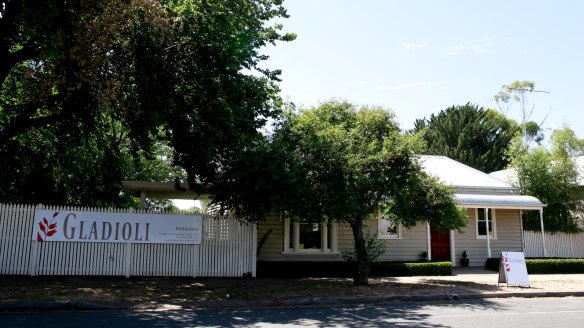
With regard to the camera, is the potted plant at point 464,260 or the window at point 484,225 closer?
the potted plant at point 464,260

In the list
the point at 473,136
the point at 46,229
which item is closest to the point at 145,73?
the point at 46,229

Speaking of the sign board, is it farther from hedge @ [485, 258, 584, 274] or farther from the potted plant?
hedge @ [485, 258, 584, 274]

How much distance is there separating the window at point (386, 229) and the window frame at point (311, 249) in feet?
7.22

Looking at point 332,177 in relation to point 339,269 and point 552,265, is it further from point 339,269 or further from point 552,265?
point 552,265

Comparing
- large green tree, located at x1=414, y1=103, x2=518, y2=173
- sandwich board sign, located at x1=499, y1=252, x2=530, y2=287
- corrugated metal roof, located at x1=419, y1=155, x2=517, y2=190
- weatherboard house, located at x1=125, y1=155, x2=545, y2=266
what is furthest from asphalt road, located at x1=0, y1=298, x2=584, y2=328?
large green tree, located at x1=414, y1=103, x2=518, y2=173

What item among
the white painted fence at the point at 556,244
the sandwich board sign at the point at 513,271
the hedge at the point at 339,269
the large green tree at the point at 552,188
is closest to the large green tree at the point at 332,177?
the sandwich board sign at the point at 513,271

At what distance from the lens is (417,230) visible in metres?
21.2

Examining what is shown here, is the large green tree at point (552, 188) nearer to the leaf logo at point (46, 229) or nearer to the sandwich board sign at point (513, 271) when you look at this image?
the sandwich board sign at point (513, 271)

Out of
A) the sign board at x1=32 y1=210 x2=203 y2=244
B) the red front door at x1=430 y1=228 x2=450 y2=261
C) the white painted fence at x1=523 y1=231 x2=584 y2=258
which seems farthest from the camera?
the white painted fence at x1=523 y1=231 x2=584 y2=258

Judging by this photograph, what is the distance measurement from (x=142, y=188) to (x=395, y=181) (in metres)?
9.22

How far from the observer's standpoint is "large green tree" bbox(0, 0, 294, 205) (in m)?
11.6

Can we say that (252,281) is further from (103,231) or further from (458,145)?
(458,145)

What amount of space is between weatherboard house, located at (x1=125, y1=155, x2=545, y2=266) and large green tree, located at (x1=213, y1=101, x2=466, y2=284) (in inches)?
168

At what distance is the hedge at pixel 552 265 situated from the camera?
19609 mm
